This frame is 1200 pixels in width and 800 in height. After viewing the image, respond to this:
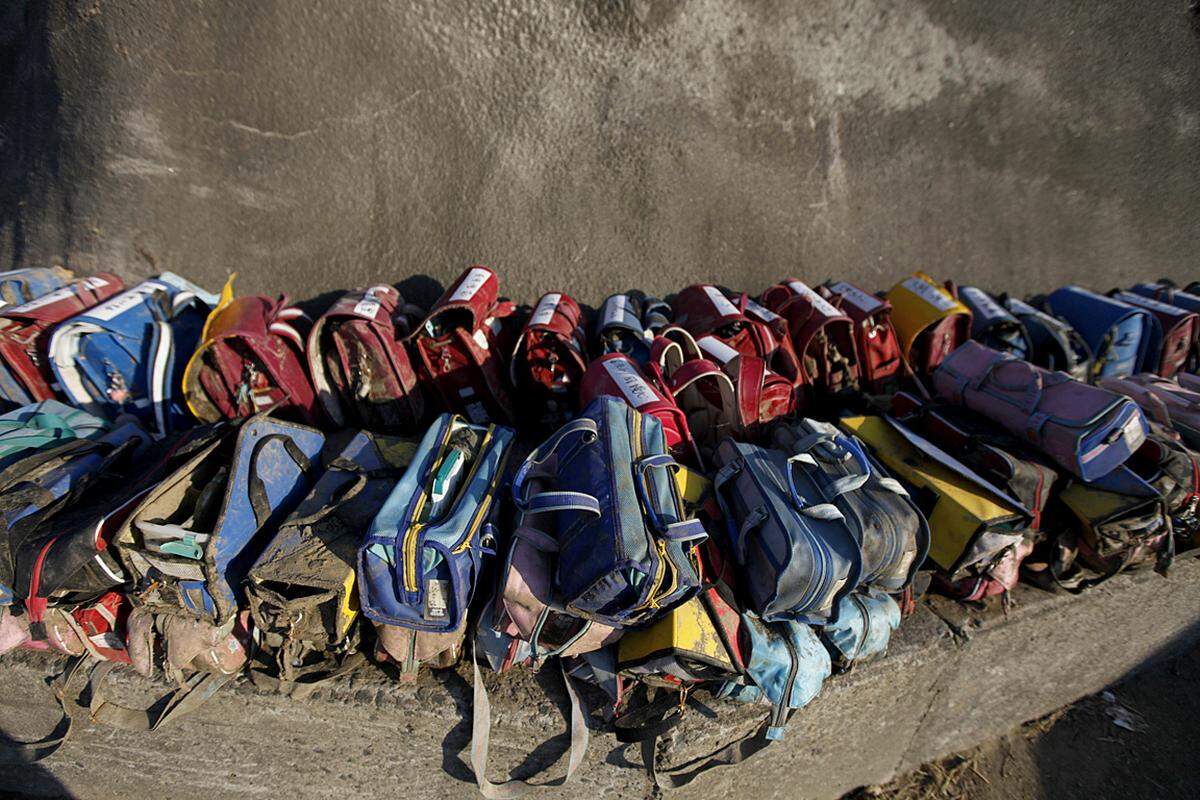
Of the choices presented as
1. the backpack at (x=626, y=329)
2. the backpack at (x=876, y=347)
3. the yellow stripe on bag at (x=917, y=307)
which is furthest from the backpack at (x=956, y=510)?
the backpack at (x=626, y=329)

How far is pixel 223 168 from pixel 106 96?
75 cm

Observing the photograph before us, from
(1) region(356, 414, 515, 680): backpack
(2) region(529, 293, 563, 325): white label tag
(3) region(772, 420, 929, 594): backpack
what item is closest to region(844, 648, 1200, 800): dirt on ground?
(3) region(772, 420, 929, 594): backpack

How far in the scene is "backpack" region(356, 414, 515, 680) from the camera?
182cm

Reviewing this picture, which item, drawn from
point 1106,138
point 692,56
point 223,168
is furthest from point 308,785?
point 1106,138

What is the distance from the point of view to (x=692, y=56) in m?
3.75

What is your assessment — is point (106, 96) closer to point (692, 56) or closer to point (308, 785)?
point (692, 56)

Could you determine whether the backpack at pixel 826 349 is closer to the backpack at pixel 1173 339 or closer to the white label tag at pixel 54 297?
the backpack at pixel 1173 339

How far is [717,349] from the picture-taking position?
9.40 ft

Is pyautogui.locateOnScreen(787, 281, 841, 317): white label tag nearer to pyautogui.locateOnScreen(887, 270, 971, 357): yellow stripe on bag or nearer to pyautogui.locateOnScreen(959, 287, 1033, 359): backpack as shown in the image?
pyautogui.locateOnScreen(887, 270, 971, 357): yellow stripe on bag

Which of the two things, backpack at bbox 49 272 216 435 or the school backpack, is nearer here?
backpack at bbox 49 272 216 435

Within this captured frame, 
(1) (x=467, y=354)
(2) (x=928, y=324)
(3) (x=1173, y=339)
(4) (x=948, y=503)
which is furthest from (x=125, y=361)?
(3) (x=1173, y=339)

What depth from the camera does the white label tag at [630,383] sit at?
7.83 feet

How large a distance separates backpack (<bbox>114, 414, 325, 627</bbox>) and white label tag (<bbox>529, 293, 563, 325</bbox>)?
134cm

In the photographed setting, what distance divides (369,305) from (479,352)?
26.1 inches
